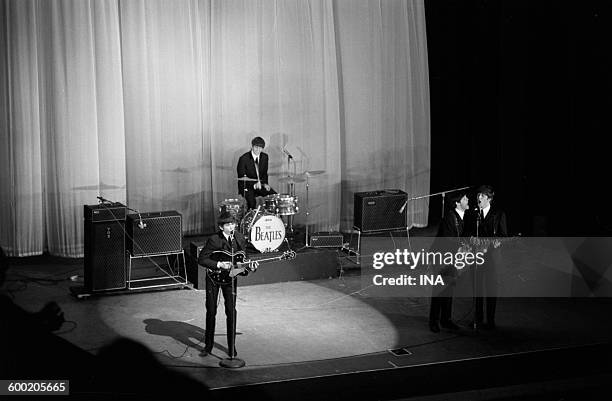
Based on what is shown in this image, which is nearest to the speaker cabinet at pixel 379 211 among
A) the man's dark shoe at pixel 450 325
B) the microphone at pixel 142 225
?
the man's dark shoe at pixel 450 325

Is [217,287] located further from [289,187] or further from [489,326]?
[289,187]

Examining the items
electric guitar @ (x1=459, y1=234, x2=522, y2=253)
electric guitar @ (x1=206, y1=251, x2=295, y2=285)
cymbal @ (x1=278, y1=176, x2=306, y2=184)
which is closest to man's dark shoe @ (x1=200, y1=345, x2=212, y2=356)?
electric guitar @ (x1=206, y1=251, x2=295, y2=285)

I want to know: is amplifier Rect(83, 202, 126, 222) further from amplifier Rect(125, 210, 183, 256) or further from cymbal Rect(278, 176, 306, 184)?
cymbal Rect(278, 176, 306, 184)

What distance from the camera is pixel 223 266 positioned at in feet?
26.2

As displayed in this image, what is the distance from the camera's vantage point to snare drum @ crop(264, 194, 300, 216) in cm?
1123

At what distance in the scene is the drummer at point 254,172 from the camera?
11.9 m

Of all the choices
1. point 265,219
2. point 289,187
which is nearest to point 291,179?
point 289,187

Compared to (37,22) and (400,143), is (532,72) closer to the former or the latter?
(400,143)

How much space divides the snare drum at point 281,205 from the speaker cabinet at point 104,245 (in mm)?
1895

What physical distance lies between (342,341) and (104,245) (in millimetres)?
2885

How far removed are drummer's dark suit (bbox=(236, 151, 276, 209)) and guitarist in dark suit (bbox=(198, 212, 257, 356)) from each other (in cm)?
368

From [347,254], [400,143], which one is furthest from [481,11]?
[347,254]

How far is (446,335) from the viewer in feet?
30.0

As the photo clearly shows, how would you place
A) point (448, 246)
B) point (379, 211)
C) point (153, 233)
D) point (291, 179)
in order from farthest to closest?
point (291, 179), point (379, 211), point (153, 233), point (448, 246)
